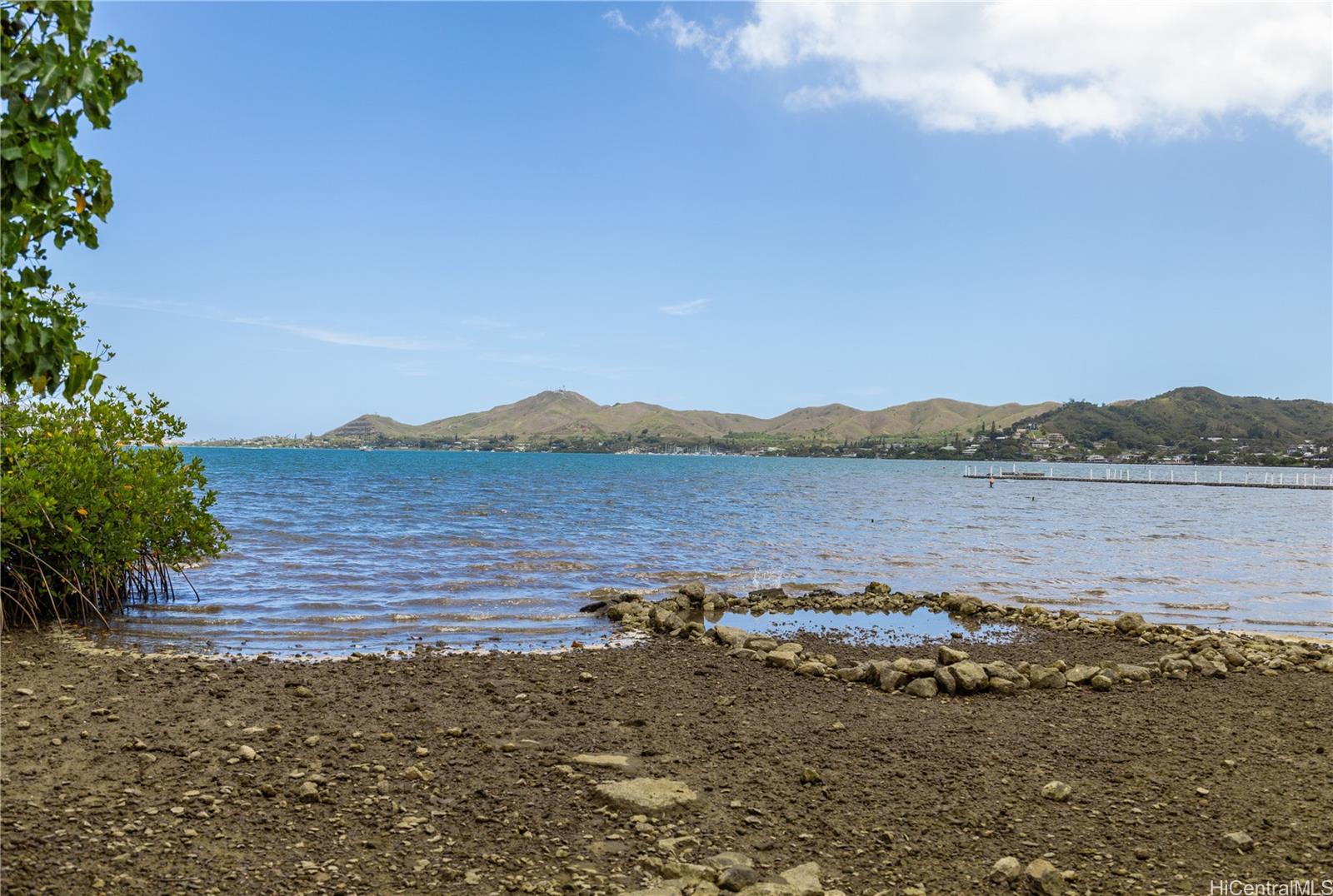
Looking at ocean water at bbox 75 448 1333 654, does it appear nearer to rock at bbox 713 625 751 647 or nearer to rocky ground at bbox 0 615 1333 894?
rock at bbox 713 625 751 647

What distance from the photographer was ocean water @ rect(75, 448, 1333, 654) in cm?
1720

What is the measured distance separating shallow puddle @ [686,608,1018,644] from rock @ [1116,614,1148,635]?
1.97 metres

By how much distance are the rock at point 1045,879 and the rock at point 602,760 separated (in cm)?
364

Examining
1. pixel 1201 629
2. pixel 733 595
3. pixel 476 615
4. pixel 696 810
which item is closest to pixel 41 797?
pixel 696 810

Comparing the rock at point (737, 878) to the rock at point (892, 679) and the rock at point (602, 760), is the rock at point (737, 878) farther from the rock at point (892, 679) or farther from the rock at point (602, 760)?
the rock at point (892, 679)

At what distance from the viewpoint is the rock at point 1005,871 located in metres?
6.28

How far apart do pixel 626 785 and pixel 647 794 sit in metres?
0.27

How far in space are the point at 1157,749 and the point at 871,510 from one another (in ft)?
163

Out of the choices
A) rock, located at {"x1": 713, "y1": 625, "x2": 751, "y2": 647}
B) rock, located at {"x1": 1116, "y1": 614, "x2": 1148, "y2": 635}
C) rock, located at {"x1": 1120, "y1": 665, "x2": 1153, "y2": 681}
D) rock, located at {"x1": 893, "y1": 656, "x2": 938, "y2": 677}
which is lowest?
rock, located at {"x1": 1116, "y1": 614, "x2": 1148, "y2": 635}

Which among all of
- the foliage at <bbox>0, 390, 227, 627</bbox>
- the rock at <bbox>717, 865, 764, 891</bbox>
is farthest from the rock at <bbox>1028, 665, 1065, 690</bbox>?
the foliage at <bbox>0, 390, 227, 627</bbox>

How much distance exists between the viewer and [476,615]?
60.4 feet

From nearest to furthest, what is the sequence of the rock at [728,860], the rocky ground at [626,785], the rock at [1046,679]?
the rocky ground at [626,785] < the rock at [728,860] < the rock at [1046,679]

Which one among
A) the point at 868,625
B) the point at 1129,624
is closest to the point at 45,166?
the point at 868,625

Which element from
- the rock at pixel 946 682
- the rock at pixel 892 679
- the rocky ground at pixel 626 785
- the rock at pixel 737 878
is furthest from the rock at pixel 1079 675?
the rock at pixel 737 878
